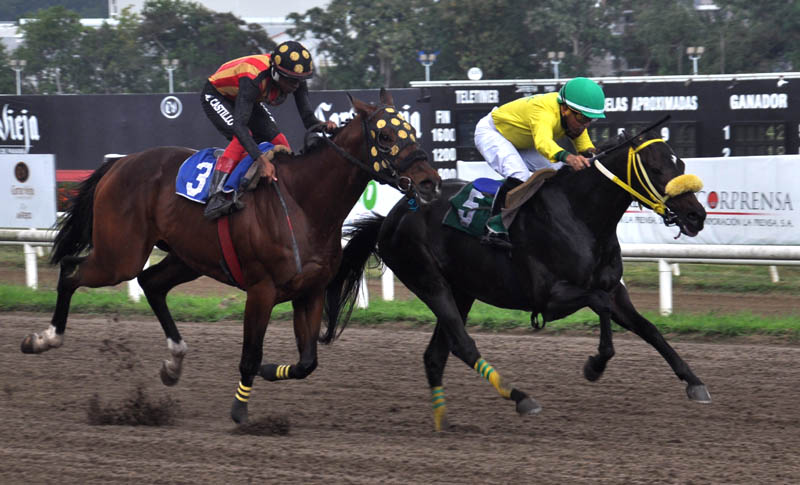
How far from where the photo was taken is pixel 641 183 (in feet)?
17.8

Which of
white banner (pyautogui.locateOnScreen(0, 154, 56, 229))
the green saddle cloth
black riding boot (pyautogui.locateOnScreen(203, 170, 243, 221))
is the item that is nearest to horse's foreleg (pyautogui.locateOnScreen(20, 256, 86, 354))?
black riding boot (pyautogui.locateOnScreen(203, 170, 243, 221))

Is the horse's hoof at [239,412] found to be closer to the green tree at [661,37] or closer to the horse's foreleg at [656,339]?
the horse's foreleg at [656,339]

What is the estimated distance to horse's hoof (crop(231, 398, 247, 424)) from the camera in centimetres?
545

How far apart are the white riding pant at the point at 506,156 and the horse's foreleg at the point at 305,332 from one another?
129 cm

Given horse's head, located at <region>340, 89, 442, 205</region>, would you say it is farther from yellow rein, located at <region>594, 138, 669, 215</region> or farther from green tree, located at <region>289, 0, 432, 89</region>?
green tree, located at <region>289, 0, 432, 89</region>

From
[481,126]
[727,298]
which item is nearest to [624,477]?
[481,126]

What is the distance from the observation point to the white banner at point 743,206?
9.61m

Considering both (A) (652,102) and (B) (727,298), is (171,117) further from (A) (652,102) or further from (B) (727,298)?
(B) (727,298)

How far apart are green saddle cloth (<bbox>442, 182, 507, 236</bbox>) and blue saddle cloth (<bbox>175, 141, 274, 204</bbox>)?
1.12 meters

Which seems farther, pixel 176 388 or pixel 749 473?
pixel 176 388

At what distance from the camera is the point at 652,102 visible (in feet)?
44.6

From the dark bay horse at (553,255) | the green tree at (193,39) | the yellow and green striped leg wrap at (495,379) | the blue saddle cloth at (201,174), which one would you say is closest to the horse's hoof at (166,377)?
the blue saddle cloth at (201,174)

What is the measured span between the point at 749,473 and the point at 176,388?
3676 millimetres

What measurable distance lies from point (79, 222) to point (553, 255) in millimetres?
3204
